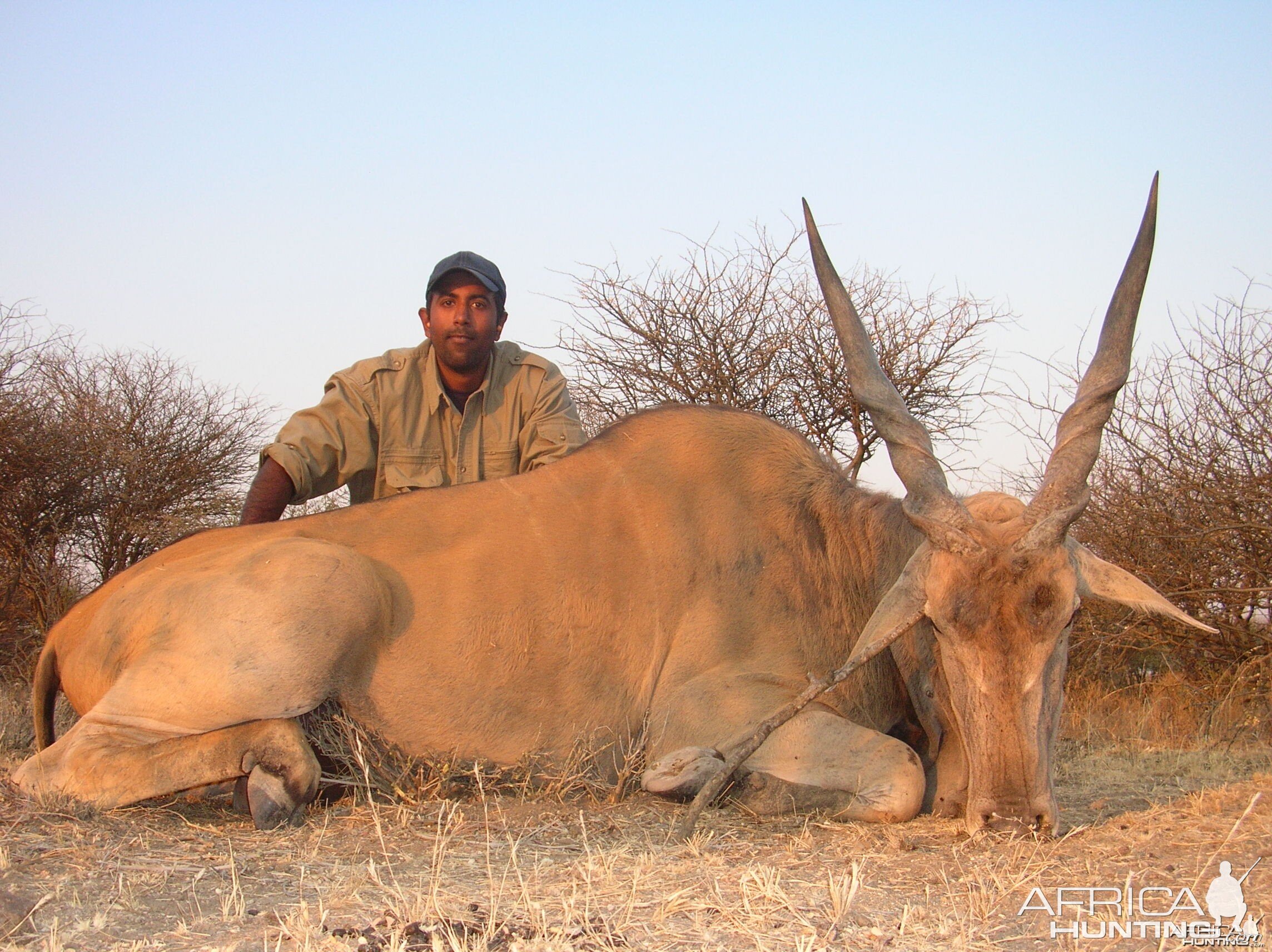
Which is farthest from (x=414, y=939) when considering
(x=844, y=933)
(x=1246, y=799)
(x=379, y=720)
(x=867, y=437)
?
(x=867, y=437)

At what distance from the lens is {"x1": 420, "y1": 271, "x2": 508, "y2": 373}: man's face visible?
553 centimetres

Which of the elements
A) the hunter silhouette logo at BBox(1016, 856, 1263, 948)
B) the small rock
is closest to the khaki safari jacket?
the small rock

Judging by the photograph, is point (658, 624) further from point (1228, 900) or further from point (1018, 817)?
point (1228, 900)

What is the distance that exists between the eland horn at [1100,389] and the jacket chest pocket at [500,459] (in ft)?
8.96

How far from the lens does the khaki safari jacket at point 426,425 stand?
17.6 feet

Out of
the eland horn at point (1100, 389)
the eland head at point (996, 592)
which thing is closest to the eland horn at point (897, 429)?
the eland head at point (996, 592)

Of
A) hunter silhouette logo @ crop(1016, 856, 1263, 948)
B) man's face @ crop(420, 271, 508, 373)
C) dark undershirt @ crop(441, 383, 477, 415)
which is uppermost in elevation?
man's face @ crop(420, 271, 508, 373)

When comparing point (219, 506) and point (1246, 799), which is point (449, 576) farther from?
point (219, 506)

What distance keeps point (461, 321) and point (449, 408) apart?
0.39 m

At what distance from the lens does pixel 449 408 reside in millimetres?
5617

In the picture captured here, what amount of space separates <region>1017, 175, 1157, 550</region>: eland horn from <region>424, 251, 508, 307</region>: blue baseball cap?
2870 millimetres

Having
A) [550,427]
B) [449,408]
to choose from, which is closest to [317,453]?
[449,408]

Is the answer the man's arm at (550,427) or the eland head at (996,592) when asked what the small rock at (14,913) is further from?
the man's arm at (550,427)

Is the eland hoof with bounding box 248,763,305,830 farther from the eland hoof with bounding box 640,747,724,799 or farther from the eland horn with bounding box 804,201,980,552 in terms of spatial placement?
the eland horn with bounding box 804,201,980,552
